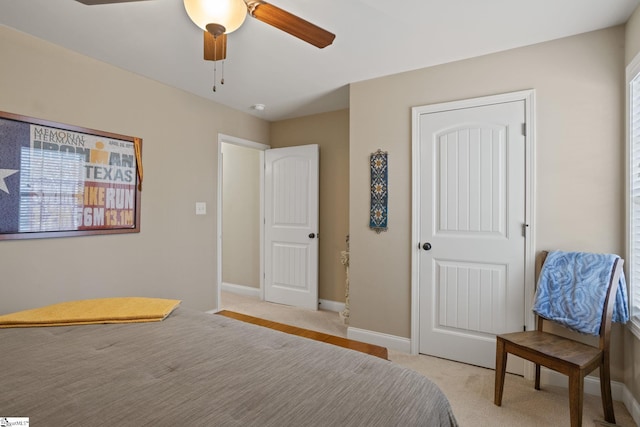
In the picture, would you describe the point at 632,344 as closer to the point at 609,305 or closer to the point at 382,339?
the point at 609,305

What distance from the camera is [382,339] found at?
304cm

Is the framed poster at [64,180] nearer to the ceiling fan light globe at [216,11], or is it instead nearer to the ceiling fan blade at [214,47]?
the ceiling fan blade at [214,47]

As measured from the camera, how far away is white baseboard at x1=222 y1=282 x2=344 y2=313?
4.17 meters

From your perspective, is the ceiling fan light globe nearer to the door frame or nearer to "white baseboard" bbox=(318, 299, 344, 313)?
the door frame

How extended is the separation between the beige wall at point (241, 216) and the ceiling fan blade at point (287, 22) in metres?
3.23

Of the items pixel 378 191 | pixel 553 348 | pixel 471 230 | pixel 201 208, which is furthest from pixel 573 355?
pixel 201 208

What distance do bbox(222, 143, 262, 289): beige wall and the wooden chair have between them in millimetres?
3400

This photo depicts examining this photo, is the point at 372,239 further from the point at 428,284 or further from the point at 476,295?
the point at 476,295

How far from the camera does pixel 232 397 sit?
0.95 meters

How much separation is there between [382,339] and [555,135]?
6.95ft

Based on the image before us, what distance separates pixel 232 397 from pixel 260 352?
32cm

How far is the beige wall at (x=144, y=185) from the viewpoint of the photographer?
2355mm

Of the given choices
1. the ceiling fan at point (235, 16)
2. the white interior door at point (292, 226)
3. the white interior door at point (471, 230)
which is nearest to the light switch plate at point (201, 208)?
the white interior door at point (292, 226)

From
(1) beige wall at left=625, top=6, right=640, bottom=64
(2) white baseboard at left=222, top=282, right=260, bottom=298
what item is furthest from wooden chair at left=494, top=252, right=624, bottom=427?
(2) white baseboard at left=222, top=282, right=260, bottom=298
